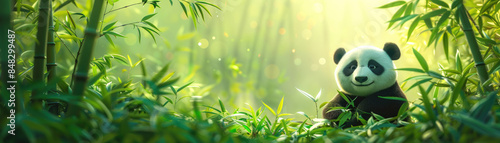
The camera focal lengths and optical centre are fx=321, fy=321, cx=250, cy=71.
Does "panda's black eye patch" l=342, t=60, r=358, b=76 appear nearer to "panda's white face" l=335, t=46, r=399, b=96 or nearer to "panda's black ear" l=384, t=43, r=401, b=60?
"panda's white face" l=335, t=46, r=399, b=96

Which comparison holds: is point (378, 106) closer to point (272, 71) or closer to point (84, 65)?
point (84, 65)

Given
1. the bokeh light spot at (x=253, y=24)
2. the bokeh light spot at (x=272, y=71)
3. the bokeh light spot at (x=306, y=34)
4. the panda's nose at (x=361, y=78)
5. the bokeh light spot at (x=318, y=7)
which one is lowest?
the bokeh light spot at (x=272, y=71)

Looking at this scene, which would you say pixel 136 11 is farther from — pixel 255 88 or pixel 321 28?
pixel 321 28

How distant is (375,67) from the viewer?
4.84 feet

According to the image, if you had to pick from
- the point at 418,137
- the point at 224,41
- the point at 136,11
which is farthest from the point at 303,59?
the point at 418,137

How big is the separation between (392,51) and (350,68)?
225 mm

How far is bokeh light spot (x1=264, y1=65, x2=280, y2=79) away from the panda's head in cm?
120

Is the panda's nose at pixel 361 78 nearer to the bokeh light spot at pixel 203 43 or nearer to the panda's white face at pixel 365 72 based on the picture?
the panda's white face at pixel 365 72

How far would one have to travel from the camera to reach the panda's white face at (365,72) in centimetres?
144

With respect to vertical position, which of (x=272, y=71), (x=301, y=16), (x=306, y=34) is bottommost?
(x=272, y=71)

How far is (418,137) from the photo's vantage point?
658 millimetres

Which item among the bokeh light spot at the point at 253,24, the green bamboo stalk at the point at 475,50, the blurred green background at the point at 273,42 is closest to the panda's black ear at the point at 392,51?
the green bamboo stalk at the point at 475,50

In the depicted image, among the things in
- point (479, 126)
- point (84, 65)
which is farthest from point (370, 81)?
point (84, 65)

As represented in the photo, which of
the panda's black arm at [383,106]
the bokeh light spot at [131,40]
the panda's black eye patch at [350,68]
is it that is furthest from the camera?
the bokeh light spot at [131,40]
